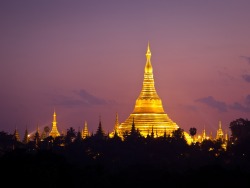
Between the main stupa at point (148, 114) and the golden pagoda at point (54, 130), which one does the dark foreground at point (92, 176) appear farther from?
the golden pagoda at point (54, 130)

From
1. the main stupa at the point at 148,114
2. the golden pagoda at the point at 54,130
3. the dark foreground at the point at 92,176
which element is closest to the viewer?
the dark foreground at the point at 92,176

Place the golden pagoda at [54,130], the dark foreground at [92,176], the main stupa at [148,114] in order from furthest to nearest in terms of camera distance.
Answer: the golden pagoda at [54,130], the main stupa at [148,114], the dark foreground at [92,176]

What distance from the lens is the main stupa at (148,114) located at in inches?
6624

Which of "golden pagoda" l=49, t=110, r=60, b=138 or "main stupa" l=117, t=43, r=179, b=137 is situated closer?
"main stupa" l=117, t=43, r=179, b=137

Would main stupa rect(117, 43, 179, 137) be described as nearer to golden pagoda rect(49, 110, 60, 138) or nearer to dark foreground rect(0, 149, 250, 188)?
golden pagoda rect(49, 110, 60, 138)

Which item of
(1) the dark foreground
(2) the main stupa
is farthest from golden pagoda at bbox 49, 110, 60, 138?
(1) the dark foreground

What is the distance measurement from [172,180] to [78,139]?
153ft

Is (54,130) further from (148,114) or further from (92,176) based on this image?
(92,176)

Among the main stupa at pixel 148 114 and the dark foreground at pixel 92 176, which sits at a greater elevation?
the main stupa at pixel 148 114

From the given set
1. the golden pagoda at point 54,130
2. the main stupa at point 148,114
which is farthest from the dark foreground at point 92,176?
the golden pagoda at point 54,130

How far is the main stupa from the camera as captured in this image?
6624 inches

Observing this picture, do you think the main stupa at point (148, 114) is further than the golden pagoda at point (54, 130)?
No

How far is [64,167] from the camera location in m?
106

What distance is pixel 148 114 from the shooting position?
170250 millimetres
